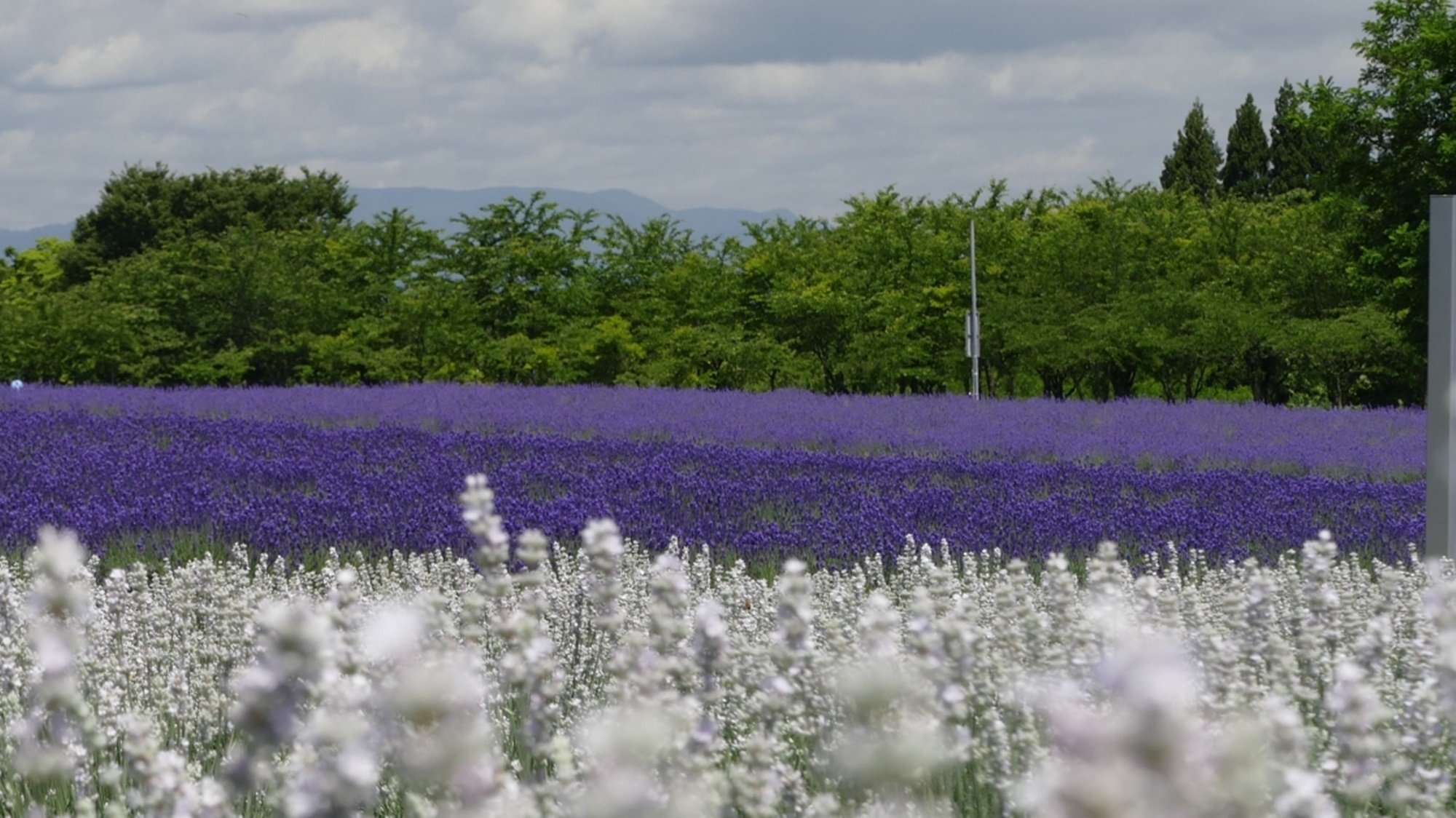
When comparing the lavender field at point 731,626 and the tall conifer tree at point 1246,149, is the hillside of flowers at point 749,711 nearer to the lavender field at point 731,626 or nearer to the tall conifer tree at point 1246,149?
the lavender field at point 731,626

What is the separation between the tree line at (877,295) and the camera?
21422 mm

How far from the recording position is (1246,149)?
45188 mm

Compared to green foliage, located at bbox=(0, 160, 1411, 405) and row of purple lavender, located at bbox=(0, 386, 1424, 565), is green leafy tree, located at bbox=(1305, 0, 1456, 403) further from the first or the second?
row of purple lavender, located at bbox=(0, 386, 1424, 565)

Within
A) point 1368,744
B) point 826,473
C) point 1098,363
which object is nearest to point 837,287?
point 1098,363

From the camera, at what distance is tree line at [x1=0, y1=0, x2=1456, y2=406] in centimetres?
2142

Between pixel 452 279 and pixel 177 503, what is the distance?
18.8 meters

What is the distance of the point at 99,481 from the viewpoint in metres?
9.88

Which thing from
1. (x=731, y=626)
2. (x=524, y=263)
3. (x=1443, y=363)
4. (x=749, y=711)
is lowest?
(x=731, y=626)

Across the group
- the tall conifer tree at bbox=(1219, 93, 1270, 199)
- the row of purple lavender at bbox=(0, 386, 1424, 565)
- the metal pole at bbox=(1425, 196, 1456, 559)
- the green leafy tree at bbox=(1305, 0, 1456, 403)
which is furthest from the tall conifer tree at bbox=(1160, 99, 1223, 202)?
the metal pole at bbox=(1425, 196, 1456, 559)

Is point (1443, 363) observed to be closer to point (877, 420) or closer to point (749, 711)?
point (749, 711)

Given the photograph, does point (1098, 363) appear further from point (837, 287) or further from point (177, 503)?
point (177, 503)

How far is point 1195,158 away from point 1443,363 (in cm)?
4290

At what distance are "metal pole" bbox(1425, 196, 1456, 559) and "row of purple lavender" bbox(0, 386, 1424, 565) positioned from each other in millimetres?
2306

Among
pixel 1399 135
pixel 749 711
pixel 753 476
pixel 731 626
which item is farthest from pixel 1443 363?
pixel 1399 135
